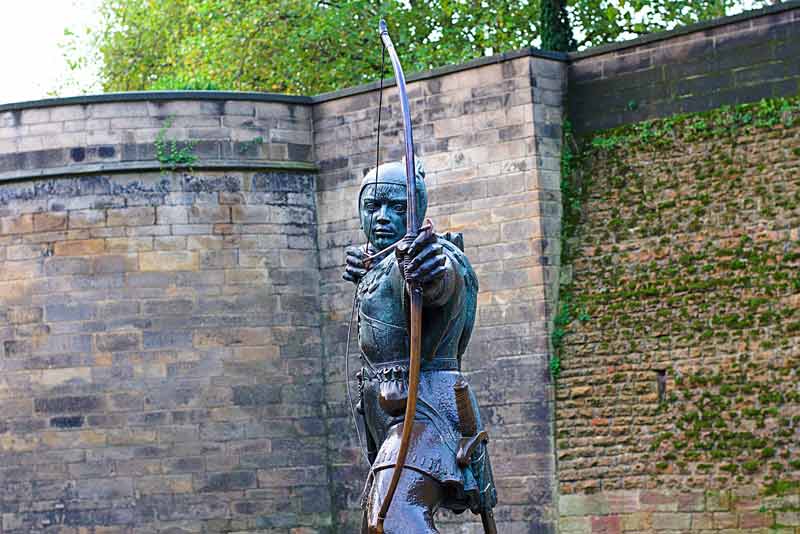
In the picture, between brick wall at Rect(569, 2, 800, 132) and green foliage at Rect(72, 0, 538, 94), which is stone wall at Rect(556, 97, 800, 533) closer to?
brick wall at Rect(569, 2, 800, 132)

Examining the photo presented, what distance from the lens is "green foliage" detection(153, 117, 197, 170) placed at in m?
20.0

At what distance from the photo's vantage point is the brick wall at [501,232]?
18.4 meters

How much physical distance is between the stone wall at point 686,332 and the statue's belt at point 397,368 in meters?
8.96

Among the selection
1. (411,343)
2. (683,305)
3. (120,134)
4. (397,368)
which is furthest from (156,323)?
(411,343)

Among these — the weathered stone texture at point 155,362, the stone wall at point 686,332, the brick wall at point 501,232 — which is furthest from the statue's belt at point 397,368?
the weathered stone texture at point 155,362

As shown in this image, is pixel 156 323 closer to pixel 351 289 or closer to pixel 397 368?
pixel 351 289

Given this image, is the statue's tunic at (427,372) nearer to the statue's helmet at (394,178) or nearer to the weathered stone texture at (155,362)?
the statue's helmet at (394,178)

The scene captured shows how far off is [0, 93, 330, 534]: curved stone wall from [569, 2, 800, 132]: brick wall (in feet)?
12.3

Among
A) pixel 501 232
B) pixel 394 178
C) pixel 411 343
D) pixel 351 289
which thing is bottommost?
pixel 411 343

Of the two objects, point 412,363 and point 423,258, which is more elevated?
point 423,258

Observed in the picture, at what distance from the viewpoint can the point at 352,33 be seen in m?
29.5

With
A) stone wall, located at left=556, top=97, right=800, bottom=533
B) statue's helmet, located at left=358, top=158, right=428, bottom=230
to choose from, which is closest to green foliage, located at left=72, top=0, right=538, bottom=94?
stone wall, located at left=556, top=97, right=800, bottom=533

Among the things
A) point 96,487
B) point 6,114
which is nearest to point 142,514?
point 96,487

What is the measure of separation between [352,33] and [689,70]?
11.9 meters
